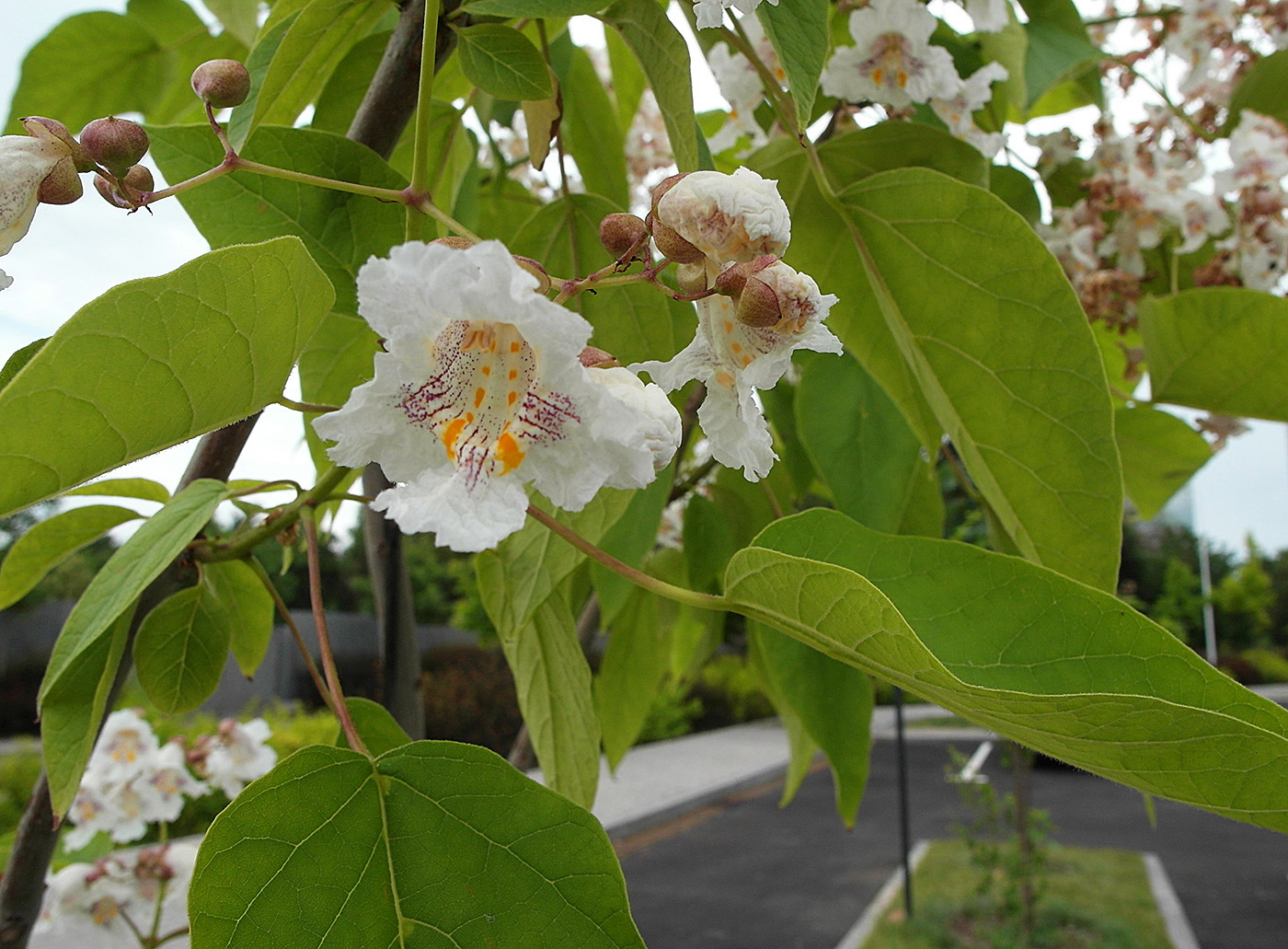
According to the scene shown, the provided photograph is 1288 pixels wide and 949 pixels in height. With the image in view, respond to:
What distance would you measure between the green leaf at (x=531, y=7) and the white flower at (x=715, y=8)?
63 millimetres

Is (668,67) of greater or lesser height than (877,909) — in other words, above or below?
above

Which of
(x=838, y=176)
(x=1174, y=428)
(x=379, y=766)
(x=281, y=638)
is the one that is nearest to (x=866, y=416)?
→ (x=838, y=176)

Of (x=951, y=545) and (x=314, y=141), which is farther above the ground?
(x=314, y=141)

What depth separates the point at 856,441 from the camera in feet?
1.86

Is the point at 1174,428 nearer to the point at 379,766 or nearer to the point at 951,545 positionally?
the point at 951,545

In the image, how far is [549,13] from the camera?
327mm

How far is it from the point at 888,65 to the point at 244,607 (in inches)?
17.9

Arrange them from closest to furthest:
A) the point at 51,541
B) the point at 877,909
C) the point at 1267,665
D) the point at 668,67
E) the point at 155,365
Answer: the point at 155,365, the point at 668,67, the point at 51,541, the point at 877,909, the point at 1267,665

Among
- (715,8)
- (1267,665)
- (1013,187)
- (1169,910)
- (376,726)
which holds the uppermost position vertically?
(1267,665)

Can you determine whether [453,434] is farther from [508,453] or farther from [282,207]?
[282,207]

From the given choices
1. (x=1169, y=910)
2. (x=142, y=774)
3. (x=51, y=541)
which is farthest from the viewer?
(x=1169, y=910)

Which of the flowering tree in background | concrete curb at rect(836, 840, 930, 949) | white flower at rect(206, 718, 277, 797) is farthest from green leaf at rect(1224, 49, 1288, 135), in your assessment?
concrete curb at rect(836, 840, 930, 949)

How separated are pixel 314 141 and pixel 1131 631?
0.97 ft

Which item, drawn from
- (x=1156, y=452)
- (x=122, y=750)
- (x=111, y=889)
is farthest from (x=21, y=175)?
(x=122, y=750)
